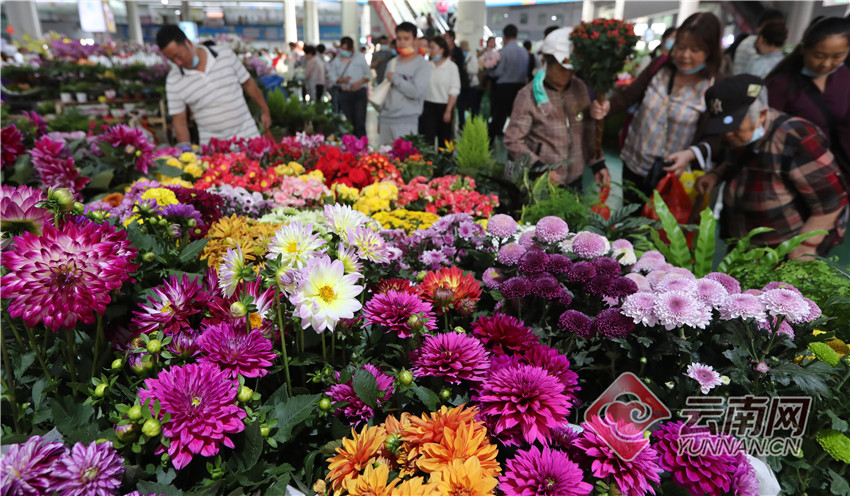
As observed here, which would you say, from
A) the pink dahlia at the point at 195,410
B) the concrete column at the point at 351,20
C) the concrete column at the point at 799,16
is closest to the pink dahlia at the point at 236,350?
the pink dahlia at the point at 195,410

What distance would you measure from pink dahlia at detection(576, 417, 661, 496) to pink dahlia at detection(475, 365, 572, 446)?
5 centimetres

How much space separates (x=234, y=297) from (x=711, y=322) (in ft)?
2.49

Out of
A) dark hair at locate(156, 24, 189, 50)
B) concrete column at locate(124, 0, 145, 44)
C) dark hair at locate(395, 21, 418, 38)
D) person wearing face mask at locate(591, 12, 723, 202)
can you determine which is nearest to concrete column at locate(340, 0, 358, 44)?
dark hair at locate(395, 21, 418, 38)

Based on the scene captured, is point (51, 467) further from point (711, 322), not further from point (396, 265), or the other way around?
point (711, 322)

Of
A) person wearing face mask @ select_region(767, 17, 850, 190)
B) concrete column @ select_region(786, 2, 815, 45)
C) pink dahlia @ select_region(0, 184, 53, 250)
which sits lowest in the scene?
pink dahlia @ select_region(0, 184, 53, 250)

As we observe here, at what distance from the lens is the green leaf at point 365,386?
0.72 m

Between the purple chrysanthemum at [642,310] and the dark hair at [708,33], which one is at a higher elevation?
the dark hair at [708,33]

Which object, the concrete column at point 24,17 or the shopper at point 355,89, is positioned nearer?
the shopper at point 355,89

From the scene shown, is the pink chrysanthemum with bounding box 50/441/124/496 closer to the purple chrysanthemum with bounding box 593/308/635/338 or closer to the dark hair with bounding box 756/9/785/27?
the purple chrysanthemum with bounding box 593/308/635/338

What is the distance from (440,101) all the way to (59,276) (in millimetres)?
4756

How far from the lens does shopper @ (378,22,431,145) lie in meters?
4.06

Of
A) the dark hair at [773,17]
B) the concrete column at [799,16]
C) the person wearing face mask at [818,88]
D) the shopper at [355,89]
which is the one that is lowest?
the shopper at [355,89]

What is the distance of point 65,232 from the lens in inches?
25.3

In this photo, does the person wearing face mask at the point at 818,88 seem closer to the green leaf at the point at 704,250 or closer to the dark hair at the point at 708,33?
the dark hair at the point at 708,33
